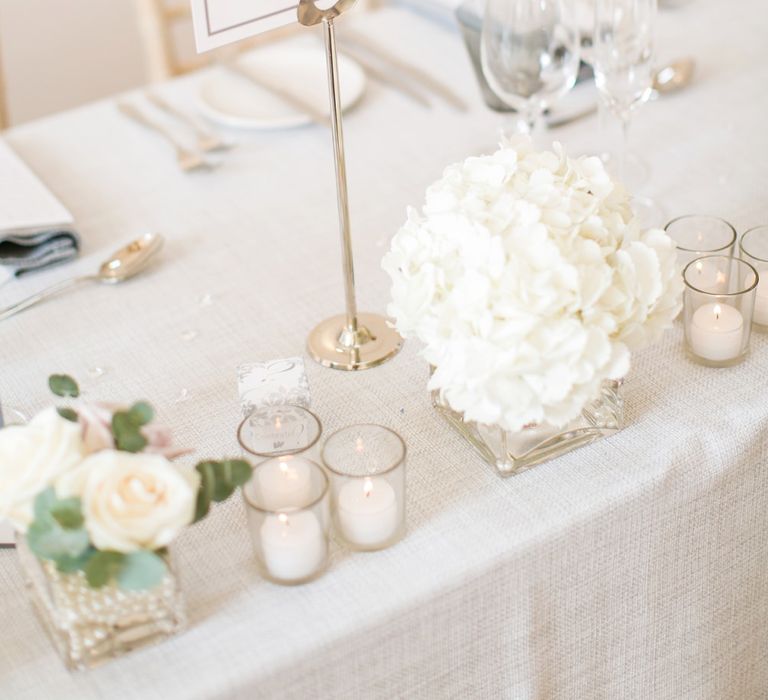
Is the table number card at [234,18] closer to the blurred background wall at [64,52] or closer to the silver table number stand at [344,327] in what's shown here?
the silver table number stand at [344,327]

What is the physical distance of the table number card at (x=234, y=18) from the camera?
915mm

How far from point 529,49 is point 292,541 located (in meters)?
0.67

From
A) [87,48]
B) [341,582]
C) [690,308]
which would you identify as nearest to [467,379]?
[341,582]

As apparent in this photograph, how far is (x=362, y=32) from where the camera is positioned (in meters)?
1.73

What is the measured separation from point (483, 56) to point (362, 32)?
545 mm

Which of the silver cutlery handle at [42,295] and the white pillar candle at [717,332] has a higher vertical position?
the white pillar candle at [717,332]

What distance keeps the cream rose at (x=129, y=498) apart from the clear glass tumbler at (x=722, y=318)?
21.0 inches

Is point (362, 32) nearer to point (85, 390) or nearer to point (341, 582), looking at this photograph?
point (85, 390)

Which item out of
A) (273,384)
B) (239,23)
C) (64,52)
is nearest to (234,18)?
(239,23)

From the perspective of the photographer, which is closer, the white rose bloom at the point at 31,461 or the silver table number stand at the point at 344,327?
the white rose bloom at the point at 31,461

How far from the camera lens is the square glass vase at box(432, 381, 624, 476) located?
91 centimetres

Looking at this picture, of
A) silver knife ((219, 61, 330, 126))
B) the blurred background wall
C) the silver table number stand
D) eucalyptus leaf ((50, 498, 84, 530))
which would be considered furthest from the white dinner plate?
the blurred background wall

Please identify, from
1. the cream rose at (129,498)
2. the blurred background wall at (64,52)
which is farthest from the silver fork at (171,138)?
the blurred background wall at (64,52)

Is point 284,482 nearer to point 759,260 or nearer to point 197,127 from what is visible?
point 759,260
